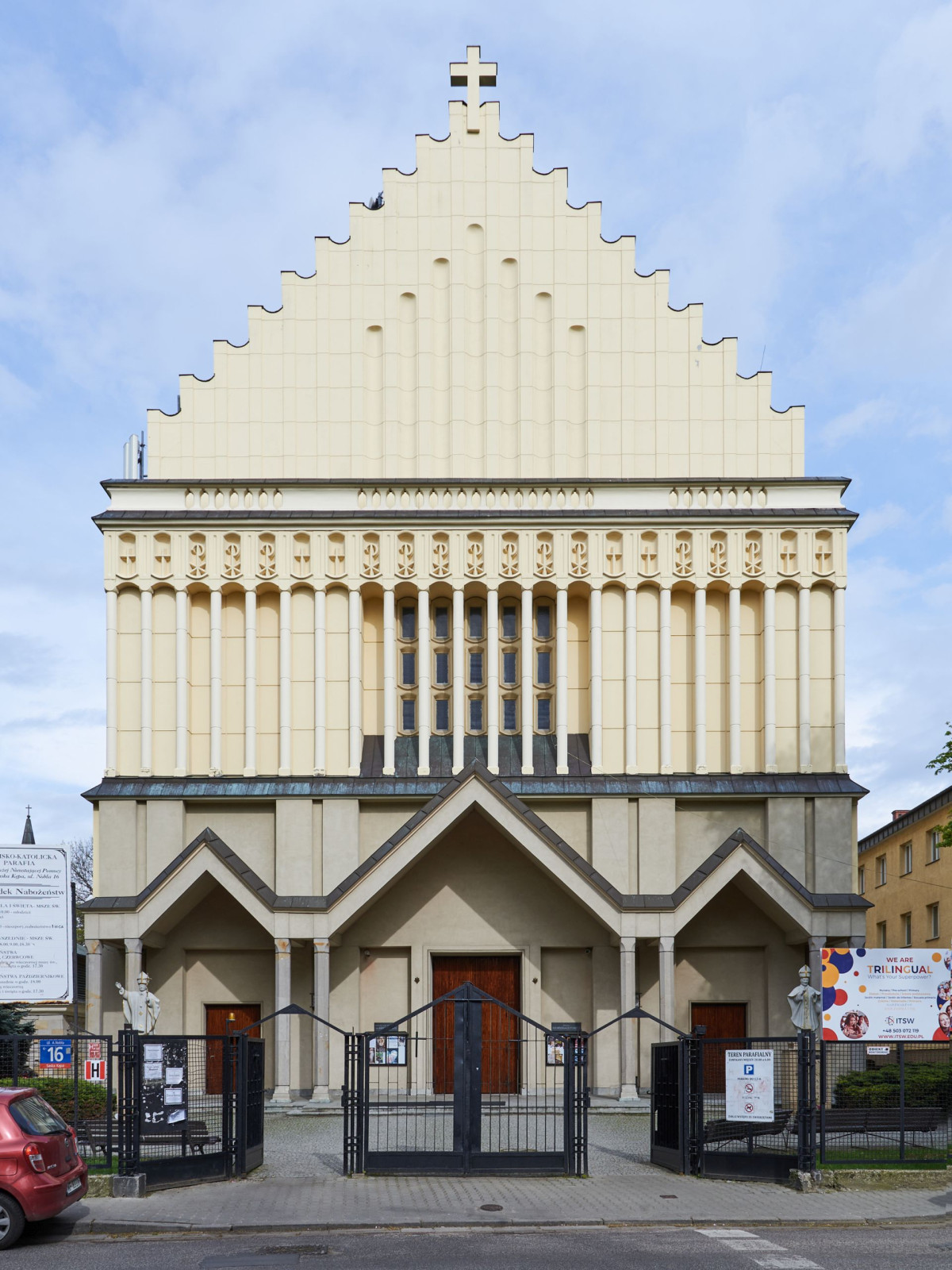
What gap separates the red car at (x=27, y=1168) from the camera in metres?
15.4

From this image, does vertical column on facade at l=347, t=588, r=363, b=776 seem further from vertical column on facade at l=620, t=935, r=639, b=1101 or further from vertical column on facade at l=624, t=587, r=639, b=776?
vertical column on facade at l=620, t=935, r=639, b=1101

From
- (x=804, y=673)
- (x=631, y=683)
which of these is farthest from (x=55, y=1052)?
(x=804, y=673)

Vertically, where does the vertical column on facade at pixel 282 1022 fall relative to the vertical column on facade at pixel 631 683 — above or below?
below

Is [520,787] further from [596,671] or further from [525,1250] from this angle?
[525,1250]

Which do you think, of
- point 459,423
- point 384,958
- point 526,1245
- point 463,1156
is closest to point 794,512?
point 459,423

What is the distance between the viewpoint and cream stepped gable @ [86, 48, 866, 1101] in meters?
31.5

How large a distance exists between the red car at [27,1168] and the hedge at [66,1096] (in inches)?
186

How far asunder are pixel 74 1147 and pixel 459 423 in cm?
2088

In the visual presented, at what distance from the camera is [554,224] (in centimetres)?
3503

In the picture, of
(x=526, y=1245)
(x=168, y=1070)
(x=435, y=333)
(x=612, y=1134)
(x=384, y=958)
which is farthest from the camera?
(x=435, y=333)

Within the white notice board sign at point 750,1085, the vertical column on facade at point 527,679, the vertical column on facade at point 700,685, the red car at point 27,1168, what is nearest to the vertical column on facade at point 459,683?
the vertical column on facade at point 527,679

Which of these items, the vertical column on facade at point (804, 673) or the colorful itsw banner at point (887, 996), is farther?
the vertical column on facade at point (804, 673)

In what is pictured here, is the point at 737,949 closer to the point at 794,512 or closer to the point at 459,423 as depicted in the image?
the point at 794,512

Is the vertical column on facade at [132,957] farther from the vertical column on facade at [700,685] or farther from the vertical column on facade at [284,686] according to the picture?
the vertical column on facade at [700,685]
